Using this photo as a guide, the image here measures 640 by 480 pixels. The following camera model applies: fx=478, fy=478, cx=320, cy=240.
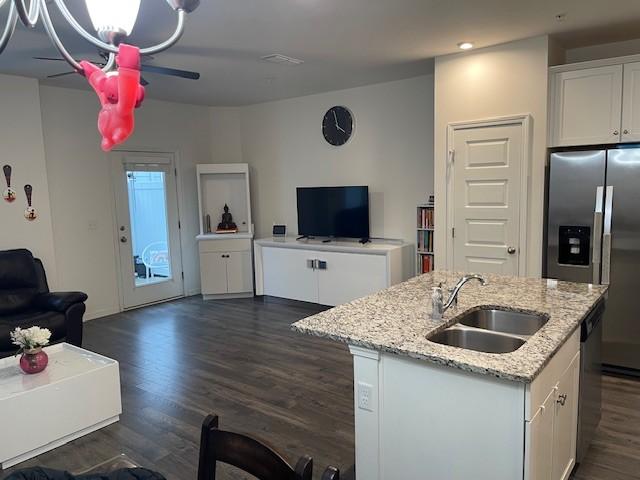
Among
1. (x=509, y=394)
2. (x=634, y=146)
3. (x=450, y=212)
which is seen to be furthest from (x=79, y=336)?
(x=634, y=146)

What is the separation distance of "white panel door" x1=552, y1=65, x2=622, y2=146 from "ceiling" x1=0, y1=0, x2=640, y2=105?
362mm

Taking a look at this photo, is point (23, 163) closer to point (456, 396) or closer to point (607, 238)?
point (456, 396)

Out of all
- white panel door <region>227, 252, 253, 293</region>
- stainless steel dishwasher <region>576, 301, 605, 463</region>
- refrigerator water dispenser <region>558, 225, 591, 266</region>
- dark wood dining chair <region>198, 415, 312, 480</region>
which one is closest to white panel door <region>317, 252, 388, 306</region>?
white panel door <region>227, 252, 253, 293</region>

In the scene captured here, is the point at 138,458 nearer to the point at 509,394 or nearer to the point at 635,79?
the point at 509,394

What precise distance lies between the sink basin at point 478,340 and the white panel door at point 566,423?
25cm

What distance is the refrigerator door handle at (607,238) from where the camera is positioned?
3555mm

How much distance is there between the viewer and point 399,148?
18.1ft

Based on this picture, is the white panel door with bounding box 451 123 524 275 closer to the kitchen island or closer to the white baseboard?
the kitchen island

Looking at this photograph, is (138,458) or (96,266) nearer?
(138,458)

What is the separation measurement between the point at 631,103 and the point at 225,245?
4784mm

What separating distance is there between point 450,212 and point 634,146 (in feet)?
4.91

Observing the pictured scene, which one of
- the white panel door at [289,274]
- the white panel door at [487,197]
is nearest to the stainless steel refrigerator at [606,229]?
the white panel door at [487,197]

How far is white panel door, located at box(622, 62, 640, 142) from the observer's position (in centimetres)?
355

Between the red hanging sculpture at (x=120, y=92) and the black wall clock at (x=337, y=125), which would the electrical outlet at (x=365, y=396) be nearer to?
the red hanging sculpture at (x=120, y=92)
